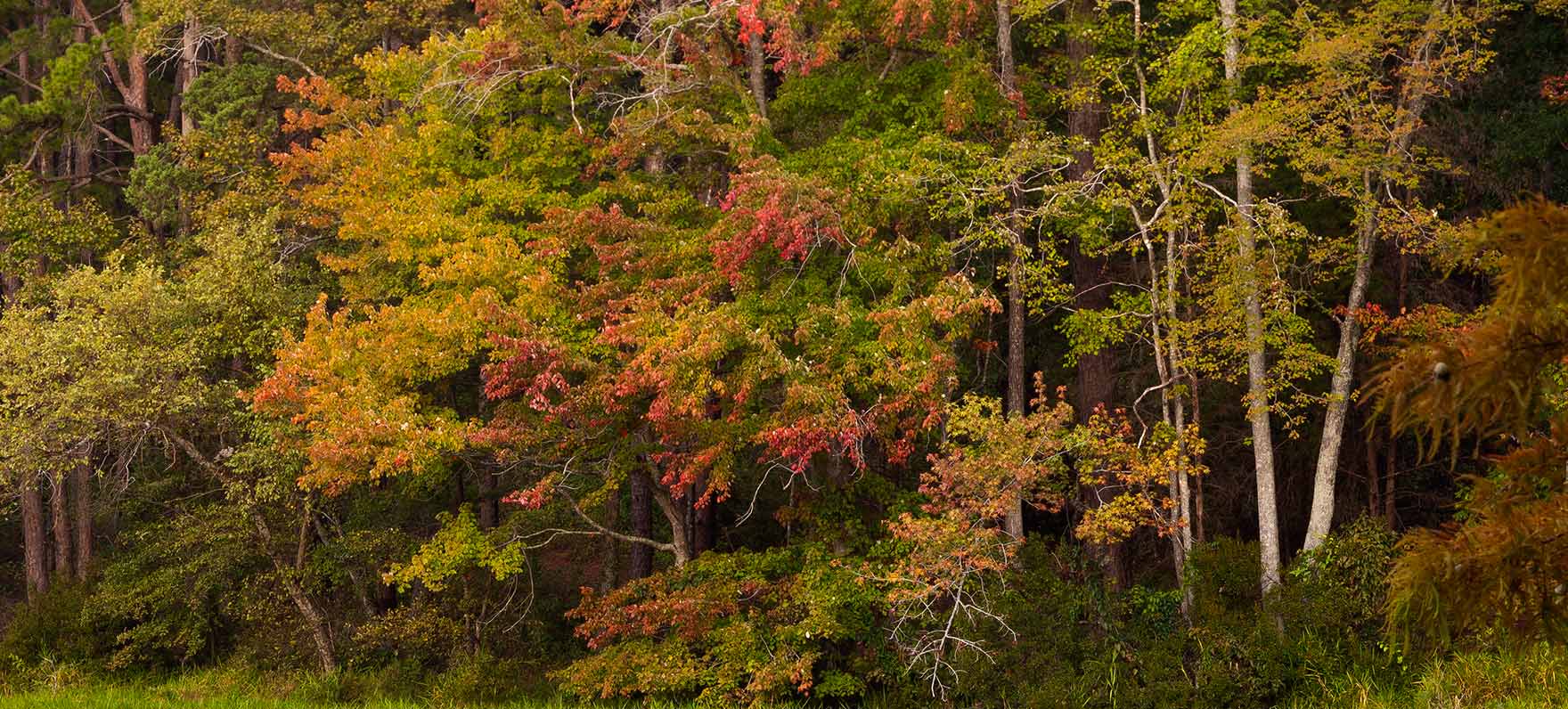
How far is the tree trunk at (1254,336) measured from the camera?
15.8 meters

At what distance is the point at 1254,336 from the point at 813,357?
16.9 feet

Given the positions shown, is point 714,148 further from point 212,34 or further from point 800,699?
point 212,34

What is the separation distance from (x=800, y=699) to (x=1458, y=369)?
12.7 metres

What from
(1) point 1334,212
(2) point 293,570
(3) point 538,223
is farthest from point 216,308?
(1) point 1334,212

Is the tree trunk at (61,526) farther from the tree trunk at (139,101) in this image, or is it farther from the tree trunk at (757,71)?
the tree trunk at (757,71)

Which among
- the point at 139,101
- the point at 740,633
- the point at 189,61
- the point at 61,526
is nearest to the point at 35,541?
the point at 61,526

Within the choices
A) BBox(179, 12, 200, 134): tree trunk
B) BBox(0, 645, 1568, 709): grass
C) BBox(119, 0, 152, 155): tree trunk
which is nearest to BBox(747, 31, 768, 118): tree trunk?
BBox(0, 645, 1568, 709): grass

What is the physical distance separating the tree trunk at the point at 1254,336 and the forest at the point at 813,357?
7 cm

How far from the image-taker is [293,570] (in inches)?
762

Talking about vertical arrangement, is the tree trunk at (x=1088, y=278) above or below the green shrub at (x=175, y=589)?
above

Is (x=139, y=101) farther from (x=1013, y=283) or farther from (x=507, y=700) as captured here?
(x=1013, y=283)

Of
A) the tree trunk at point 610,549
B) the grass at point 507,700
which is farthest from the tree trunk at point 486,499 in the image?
the grass at point 507,700

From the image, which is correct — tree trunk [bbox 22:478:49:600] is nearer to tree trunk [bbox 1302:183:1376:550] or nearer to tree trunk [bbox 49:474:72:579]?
tree trunk [bbox 49:474:72:579]

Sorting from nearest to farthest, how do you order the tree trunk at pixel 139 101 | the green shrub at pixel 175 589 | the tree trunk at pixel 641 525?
the green shrub at pixel 175 589 → the tree trunk at pixel 641 525 → the tree trunk at pixel 139 101
